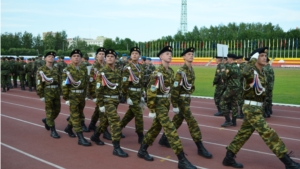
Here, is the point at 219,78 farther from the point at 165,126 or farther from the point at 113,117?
the point at 165,126

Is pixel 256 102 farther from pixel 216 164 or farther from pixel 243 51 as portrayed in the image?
pixel 243 51

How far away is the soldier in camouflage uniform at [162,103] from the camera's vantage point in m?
5.41

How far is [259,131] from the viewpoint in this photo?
17.1ft

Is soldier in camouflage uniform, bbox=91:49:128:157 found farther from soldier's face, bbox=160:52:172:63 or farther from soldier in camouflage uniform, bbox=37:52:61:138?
soldier in camouflage uniform, bbox=37:52:61:138

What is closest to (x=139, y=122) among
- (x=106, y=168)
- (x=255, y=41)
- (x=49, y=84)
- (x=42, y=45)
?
(x=106, y=168)

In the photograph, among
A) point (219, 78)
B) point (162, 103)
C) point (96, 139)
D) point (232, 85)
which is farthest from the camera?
point (219, 78)

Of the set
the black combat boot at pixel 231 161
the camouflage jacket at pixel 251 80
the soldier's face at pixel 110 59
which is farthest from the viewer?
the soldier's face at pixel 110 59

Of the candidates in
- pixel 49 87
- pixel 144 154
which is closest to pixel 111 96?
pixel 144 154

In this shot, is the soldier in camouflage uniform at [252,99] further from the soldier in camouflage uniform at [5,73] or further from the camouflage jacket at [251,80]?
the soldier in camouflage uniform at [5,73]

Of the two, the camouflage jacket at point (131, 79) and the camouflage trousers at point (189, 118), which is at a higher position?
the camouflage jacket at point (131, 79)

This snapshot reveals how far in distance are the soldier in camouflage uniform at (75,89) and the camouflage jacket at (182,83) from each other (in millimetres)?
2268

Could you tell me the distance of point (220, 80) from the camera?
34.1 feet

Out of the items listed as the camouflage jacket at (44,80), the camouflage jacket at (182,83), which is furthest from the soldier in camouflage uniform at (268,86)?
the camouflage jacket at (44,80)

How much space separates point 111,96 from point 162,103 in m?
1.22
